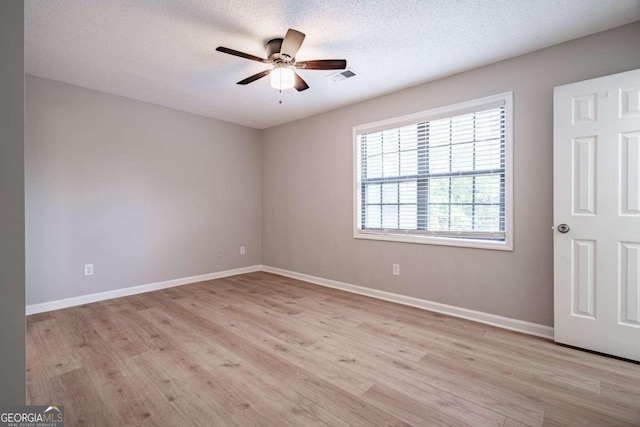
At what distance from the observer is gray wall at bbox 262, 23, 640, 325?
253 centimetres

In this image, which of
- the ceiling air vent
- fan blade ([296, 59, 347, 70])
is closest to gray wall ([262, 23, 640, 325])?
the ceiling air vent

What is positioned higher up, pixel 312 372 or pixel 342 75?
pixel 342 75

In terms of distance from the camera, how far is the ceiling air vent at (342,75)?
2990 mm

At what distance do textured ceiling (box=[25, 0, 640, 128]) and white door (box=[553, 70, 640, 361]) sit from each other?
0.63 m

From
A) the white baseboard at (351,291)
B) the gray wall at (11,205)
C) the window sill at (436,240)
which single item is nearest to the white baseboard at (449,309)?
the white baseboard at (351,291)

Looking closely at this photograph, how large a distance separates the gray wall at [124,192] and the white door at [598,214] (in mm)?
4323

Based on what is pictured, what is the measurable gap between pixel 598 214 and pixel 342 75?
8.43ft

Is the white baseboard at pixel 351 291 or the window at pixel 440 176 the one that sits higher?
the window at pixel 440 176

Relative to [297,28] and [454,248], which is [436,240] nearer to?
[454,248]

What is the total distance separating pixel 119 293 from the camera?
3.72 metres

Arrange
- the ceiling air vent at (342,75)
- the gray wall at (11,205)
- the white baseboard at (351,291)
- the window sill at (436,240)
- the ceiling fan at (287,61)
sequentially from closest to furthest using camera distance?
the gray wall at (11,205) < the ceiling fan at (287,61) < the white baseboard at (351,291) < the window sill at (436,240) < the ceiling air vent at (342,75)

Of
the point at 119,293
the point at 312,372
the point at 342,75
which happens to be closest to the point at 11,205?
the point at 312,372

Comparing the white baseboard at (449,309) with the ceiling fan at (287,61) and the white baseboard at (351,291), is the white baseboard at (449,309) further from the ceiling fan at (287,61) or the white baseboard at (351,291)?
the ceiling fan at (287,61)

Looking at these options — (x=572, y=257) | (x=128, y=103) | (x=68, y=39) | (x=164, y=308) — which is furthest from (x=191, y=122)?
(x=572, y=257)
